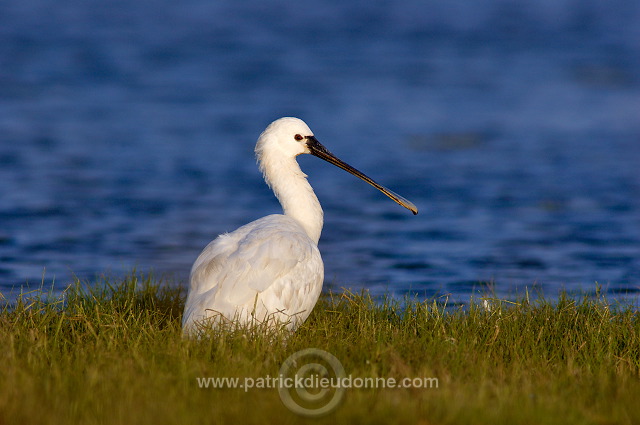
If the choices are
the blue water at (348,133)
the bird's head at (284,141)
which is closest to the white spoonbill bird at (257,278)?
the bird's head at (284,141)

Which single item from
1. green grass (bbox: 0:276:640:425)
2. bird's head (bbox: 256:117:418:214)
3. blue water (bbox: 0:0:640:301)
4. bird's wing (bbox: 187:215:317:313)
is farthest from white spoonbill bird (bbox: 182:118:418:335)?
blue water (bbox: 0:0:640:301)

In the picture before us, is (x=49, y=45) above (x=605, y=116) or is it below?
above

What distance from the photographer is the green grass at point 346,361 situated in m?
5.16

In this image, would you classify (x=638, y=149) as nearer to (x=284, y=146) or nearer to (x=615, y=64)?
(x=615, y=64)

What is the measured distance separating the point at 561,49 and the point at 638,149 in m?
10.7

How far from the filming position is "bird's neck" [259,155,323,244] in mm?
8305

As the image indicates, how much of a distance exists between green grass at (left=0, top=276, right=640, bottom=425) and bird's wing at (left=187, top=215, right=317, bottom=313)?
360mm

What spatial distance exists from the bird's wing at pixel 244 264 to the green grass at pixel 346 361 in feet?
Result: 1.18

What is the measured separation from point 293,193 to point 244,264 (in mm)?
1359

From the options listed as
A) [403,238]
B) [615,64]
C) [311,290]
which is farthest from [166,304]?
[615,64]

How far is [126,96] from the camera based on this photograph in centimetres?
2342

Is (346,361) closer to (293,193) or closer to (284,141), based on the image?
(293,193)

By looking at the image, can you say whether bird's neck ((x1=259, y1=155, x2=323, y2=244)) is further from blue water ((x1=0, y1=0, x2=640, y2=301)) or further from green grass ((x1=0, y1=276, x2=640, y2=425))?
blue water ((x1=0, y1=0, x2=640, y2=301))

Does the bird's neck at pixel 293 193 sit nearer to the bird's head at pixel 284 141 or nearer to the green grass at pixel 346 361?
the bird's head at pixel 284 141
